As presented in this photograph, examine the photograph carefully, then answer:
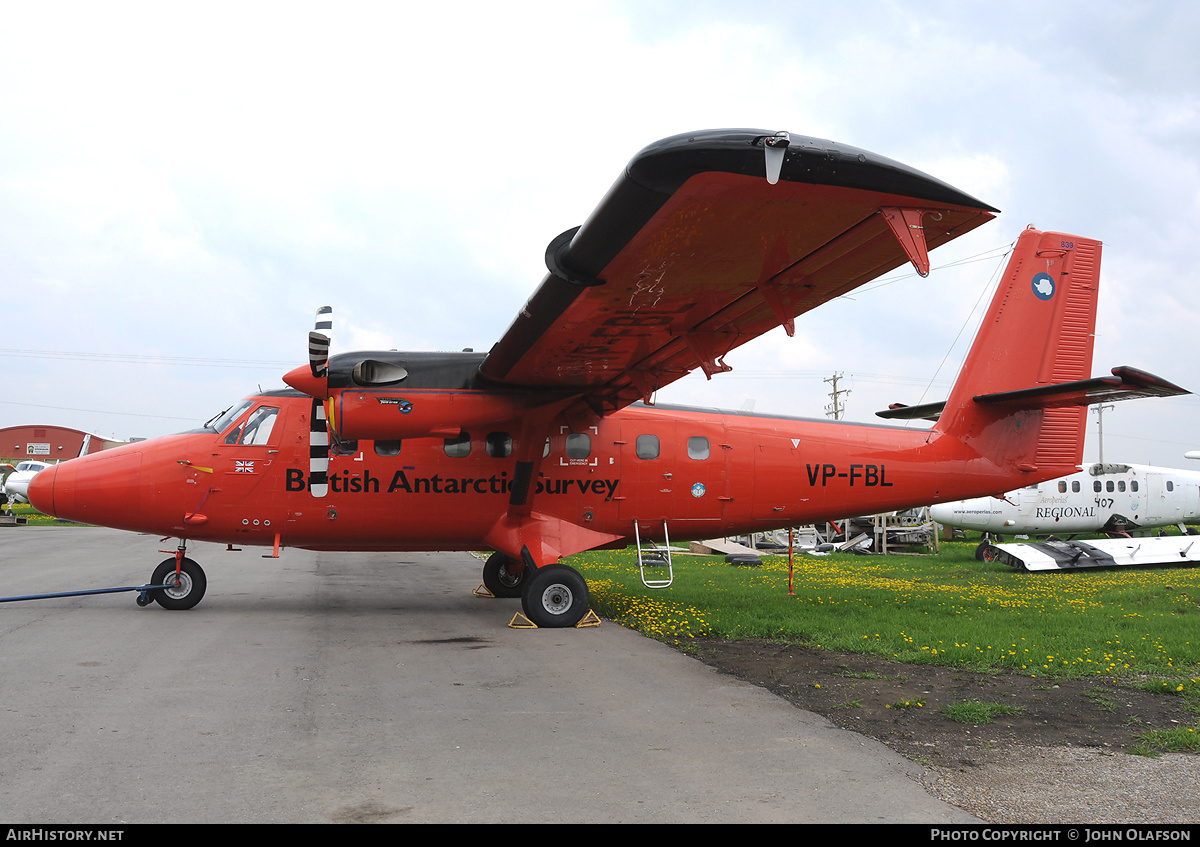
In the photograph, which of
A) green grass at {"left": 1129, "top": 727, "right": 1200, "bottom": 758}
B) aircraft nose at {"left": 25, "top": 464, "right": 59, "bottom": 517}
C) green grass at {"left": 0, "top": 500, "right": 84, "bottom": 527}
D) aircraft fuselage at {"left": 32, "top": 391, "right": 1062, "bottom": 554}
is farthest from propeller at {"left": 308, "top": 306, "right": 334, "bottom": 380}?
green grass at {"left": 0, "top": 500, "right": 84, "bottom": 527}

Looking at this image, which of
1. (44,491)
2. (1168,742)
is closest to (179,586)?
(44,491)

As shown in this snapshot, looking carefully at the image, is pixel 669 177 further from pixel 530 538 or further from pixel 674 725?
pixel 530 538

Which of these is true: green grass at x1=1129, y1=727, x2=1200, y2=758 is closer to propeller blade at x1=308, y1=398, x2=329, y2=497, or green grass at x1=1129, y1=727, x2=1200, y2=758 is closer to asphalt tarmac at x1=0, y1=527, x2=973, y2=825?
asphalt tarmac at x1=0, y1=527, x2=973, y2=825

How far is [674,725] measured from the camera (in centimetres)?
566

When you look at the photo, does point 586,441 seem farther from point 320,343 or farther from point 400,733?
point 400,733

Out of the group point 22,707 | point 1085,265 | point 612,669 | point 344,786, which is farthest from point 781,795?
point 1085,265

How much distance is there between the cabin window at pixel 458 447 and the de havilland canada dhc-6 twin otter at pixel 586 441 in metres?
0.02

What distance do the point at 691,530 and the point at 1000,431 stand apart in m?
5.02

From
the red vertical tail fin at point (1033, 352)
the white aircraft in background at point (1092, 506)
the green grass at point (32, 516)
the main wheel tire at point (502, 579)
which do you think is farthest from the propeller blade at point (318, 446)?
the green grass at point (32, 516)

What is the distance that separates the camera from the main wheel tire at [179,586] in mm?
10875

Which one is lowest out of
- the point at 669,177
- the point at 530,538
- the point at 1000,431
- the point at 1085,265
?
the point at 530,538

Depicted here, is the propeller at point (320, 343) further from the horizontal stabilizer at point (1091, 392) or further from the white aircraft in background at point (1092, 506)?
the white aircraft in background at point (1092, 506)

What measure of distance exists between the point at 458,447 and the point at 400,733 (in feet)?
20.7

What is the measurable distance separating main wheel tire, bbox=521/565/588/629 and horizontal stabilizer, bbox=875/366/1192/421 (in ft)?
22.5
